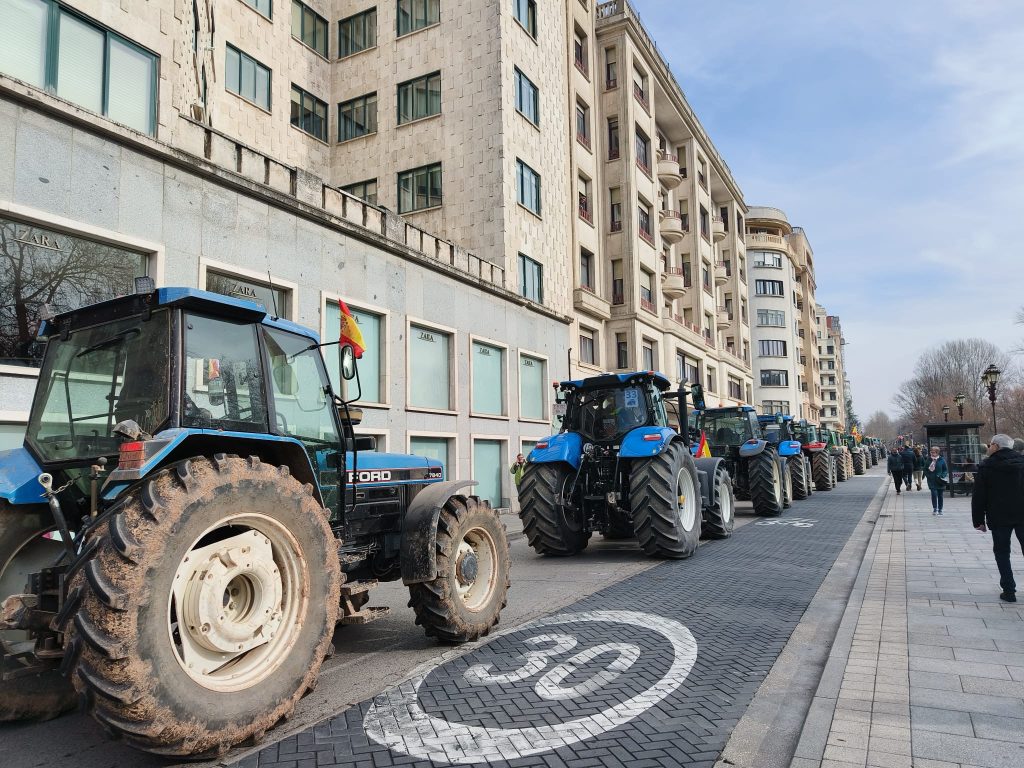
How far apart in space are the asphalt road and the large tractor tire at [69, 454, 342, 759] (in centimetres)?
35

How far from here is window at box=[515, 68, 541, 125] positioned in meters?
23.1

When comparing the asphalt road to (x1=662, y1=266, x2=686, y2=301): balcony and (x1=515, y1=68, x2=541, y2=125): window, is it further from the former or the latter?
(x1=662, y1=266, x2=686, y2=301): balcony

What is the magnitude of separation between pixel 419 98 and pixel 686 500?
17841mm

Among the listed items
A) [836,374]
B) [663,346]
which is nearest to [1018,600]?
[663,346]

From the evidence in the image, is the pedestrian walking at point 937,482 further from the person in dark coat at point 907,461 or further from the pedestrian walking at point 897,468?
the person in dark coat at point 907,461

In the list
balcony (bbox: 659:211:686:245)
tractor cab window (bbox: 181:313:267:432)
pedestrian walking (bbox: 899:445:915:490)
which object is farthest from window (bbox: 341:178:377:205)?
tractor cab window (bbox: 181:313:267:432)

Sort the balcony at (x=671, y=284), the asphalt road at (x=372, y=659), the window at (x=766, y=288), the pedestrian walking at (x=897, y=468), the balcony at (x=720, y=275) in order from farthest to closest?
the window at (x=766, y=288) → the balcony at (x=720, y=275) → the balcony at (x=671, y=284) → the pedestrian walking at (x=897, y=468) → the asphalt road at (x=372, y=659)

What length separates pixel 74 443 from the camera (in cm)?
426

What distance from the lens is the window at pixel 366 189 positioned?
23.9 m

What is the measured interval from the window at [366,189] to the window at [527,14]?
7.20 metres

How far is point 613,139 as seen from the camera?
32406mm

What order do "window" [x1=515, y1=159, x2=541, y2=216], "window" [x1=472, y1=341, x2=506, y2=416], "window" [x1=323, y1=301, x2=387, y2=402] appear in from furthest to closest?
"window" [x1=515, y1=159, x2=541, y2=216]
"window" [x1=472, y1=341, x2=506, y2=416]
"window" [x1=323, y1=301, x2=387, y2=402]

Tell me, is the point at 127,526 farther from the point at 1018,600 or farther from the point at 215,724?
the point at 1018,600

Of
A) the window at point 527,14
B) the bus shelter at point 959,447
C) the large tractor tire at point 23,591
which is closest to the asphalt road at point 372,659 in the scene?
the large tractor tire at point 23,591
